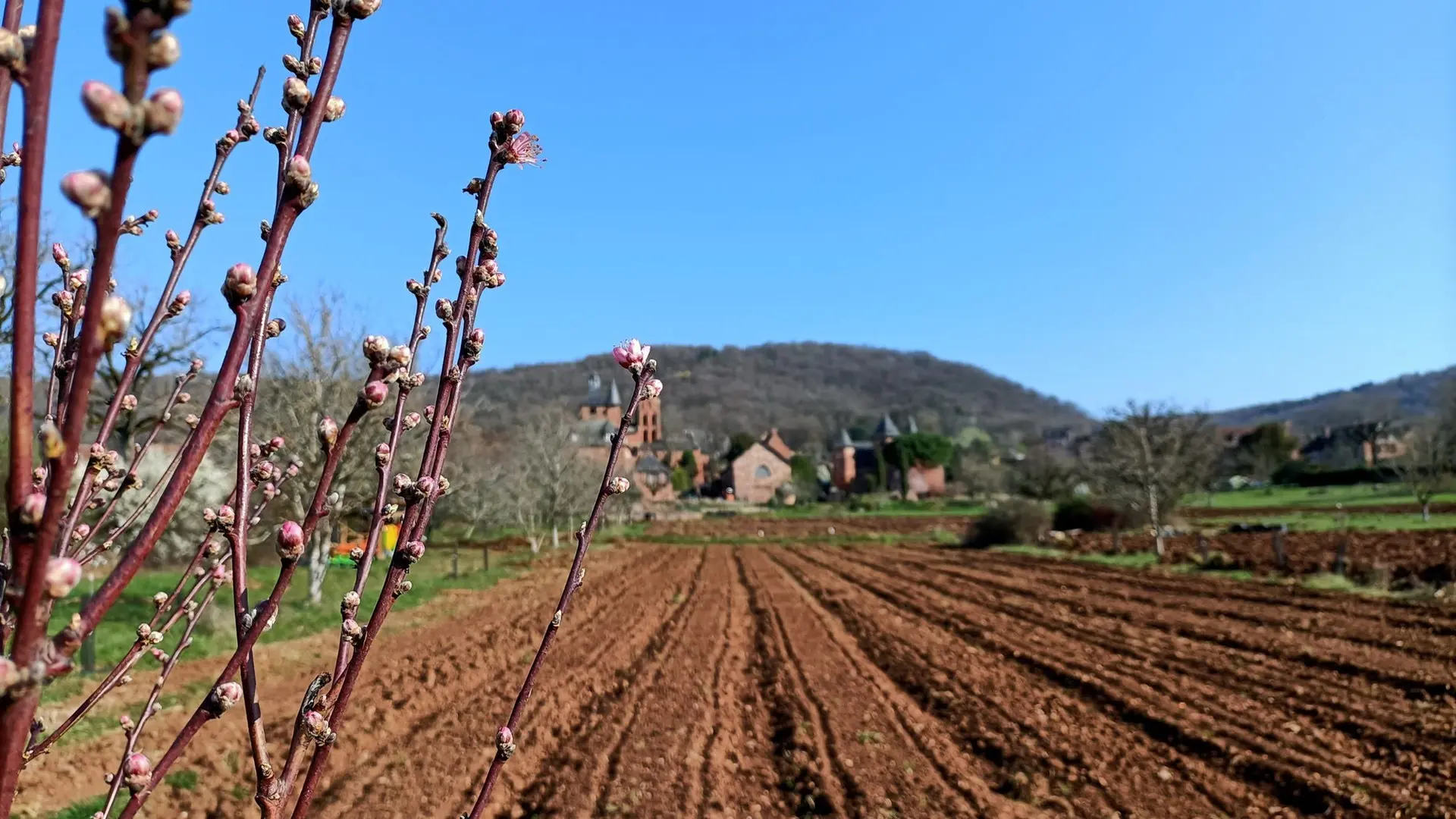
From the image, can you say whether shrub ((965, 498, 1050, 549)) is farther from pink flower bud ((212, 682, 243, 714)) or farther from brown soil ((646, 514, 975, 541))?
pink flower bud ((212, 682, 243, 714))

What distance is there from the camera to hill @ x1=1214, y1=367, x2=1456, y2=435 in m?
132

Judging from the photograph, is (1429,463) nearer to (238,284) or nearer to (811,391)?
(238,284)

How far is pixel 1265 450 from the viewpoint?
78250mm

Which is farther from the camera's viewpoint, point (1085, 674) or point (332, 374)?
point (332, 374)

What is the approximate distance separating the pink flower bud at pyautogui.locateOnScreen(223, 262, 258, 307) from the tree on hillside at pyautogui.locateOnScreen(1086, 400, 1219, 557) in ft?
102

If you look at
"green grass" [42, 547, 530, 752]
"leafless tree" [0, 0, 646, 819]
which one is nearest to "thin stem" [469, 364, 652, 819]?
"leafless tree" [0, 0, 646, 819]

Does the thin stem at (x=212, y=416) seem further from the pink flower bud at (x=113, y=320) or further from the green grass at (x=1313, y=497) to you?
the green grass at (x=1313, y=497)

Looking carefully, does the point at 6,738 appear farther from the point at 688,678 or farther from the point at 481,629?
the point at 481,629

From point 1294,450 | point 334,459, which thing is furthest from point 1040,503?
point 1294,450

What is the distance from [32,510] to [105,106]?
347 mm

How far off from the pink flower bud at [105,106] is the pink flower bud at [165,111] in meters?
0.01

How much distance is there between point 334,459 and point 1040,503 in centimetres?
4194

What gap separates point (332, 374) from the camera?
18.8 meters

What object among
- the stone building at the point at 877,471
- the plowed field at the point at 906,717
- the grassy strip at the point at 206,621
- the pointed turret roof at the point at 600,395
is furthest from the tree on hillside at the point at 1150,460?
the pointed turret roof at the point at 600,395
